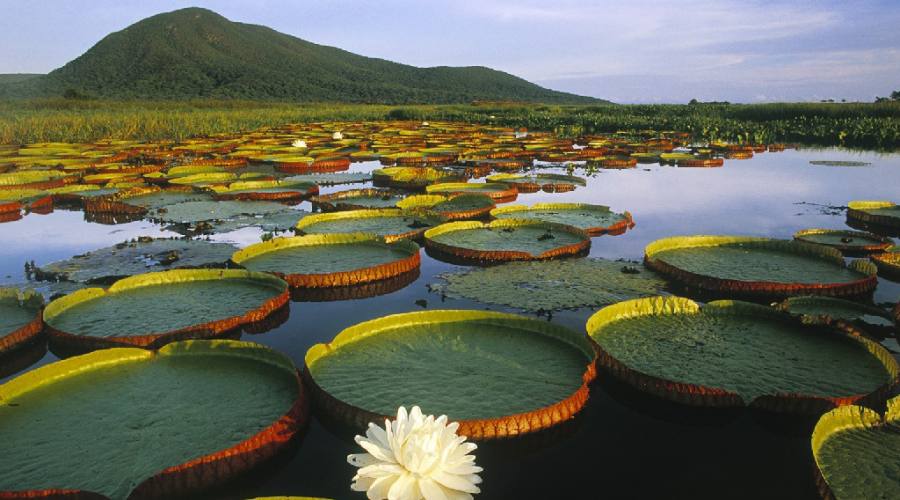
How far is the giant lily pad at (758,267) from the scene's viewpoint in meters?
4.41

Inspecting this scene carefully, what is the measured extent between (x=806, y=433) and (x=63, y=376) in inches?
147

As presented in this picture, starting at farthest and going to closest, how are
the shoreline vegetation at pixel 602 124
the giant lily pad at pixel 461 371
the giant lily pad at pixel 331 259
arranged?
the shoreline vegetation at pixel 602 124, the giant lily pad at pixel 331 259, the giant lily pad at pixel 461 371

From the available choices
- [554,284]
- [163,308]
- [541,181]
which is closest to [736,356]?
[554,284]

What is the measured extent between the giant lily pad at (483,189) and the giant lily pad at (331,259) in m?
3.43

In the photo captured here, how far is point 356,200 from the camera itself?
28.7ft

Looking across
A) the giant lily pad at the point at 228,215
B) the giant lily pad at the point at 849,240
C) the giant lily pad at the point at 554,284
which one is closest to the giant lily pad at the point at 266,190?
the giant lily pad at the point at 228,215

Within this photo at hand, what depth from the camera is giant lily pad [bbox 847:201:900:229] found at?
6.90 m

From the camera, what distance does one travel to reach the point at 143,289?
14.8 feet

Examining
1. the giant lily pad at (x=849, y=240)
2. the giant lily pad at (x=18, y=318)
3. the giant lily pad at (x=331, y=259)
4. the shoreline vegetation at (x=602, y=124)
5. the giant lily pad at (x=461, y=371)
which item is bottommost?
the giant lily pad at (x=18, y=318)

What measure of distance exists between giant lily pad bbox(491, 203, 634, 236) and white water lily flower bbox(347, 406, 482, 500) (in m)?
5.25

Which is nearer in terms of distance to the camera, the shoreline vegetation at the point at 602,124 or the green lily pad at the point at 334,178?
the green lily pad at the point at 334,178

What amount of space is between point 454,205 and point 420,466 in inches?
271

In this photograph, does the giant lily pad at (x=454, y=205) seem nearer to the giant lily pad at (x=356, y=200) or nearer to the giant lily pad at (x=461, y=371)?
the giant lily pad at (x=356, y=200)

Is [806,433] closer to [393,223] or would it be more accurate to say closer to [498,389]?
[498,389]
